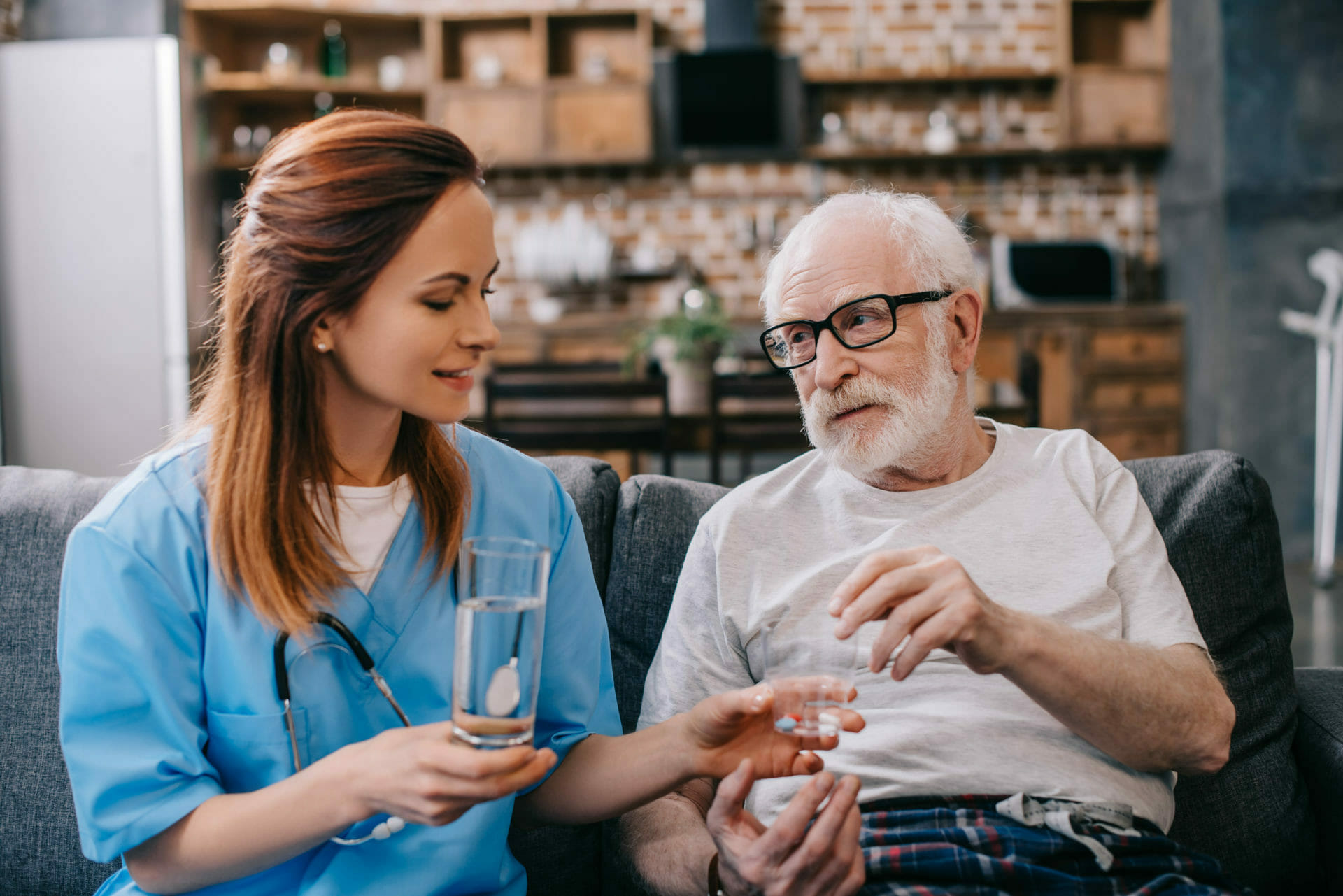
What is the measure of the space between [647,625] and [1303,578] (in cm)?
425

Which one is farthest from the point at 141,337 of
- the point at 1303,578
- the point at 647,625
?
the point at 1303,578

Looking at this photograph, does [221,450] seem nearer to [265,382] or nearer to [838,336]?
[265,382]

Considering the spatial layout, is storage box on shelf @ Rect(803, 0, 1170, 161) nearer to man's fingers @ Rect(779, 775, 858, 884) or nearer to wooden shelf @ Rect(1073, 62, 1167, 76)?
wooden shelf @ Rect(1073, 62, 1167, 76)

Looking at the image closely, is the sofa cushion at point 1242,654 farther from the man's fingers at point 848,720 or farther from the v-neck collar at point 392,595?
the v-neck collar at point 392,595

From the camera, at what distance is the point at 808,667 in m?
0.85

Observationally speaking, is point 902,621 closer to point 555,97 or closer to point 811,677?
point 811,677

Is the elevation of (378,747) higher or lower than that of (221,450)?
lower

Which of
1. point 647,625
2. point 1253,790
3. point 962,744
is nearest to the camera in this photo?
point 962,744

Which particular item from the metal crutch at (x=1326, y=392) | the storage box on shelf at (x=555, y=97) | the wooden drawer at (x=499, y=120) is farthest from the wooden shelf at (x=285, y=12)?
the metal crutch at (x=1326, y=392)

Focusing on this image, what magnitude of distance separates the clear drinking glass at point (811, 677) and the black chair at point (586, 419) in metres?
2.37

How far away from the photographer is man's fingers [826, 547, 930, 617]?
884 mm

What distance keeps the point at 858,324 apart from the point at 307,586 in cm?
75

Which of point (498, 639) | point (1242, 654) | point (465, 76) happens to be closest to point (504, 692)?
point (498, 639)

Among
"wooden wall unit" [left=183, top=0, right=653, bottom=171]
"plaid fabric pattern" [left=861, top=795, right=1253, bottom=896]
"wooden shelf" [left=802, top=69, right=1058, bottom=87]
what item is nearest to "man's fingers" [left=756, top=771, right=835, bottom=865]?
"plaid fabric pattern" [left=861, top=795, right=1253, bottom=896]
